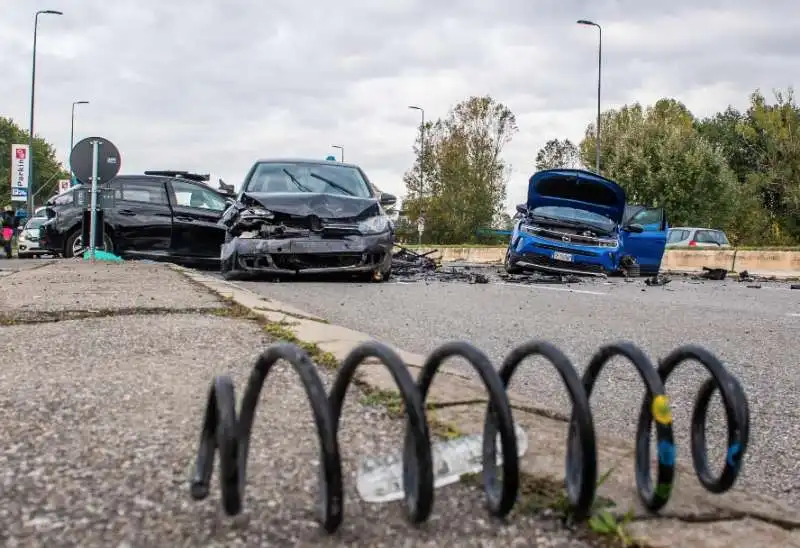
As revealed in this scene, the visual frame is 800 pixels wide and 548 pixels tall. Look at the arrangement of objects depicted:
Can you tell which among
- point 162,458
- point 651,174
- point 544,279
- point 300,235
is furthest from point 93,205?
point 651,174

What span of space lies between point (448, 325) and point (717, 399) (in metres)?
3.11

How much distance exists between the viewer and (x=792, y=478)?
2918 mm

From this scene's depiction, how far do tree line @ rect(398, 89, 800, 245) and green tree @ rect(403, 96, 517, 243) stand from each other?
6cm

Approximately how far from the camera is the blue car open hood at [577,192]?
16.2 meters

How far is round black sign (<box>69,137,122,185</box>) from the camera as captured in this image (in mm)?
14586

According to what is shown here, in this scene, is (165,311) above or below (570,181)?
below

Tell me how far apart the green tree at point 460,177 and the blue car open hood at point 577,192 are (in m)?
34.7

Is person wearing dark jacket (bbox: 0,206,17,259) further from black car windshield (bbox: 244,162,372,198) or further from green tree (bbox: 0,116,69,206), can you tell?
green tree (bbox: 0,116,69,206)

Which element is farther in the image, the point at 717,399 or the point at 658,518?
the point at 717,399

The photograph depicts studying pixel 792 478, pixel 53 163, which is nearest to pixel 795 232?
pixel 792 478

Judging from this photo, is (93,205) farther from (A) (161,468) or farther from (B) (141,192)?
(A) (161,468)

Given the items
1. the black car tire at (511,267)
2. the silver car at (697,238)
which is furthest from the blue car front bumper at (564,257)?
the silver car at (697,238)

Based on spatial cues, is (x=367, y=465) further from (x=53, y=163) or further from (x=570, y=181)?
(x=53, y=163)

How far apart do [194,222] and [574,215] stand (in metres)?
6.60
